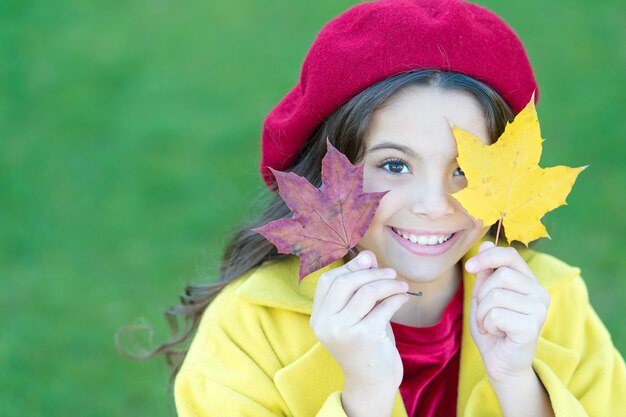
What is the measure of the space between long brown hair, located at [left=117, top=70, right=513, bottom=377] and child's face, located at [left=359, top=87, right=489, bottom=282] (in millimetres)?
22

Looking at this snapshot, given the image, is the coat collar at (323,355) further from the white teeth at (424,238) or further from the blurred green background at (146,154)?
the blurred green background at (146,154)

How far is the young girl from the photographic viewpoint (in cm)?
190

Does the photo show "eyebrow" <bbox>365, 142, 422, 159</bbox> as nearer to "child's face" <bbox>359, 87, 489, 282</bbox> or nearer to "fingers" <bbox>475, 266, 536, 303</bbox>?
"child's face" <bbox>359, 87, 489, 282</bbox>

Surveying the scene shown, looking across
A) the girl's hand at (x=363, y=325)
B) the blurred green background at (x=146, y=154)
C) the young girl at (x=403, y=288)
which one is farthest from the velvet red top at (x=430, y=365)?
the blurred green background at (x=146, y=154)

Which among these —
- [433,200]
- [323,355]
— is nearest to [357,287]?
[433,200]

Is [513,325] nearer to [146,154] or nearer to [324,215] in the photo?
[324,215]

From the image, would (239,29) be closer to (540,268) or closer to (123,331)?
(123,331)

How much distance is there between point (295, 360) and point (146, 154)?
272cm

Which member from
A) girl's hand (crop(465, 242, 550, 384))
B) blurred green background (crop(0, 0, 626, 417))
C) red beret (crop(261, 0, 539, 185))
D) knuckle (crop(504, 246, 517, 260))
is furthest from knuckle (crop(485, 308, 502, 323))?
blurred green background (crop(0, 0, 626, 417))

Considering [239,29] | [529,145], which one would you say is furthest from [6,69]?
[529,145]

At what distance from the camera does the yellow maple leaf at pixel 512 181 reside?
1.88 meters

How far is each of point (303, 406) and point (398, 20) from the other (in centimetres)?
90

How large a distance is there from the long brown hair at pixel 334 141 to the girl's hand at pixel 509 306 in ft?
1.05

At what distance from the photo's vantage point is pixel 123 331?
11.8ft
